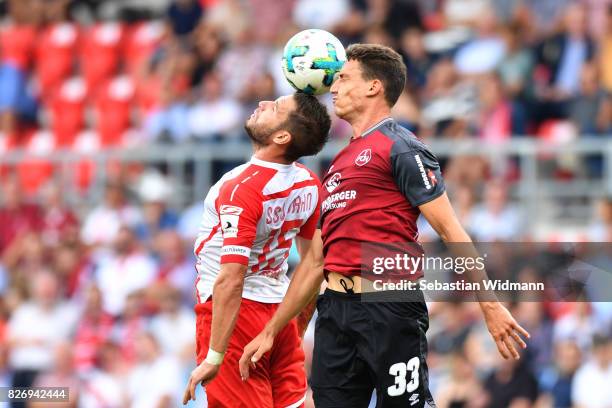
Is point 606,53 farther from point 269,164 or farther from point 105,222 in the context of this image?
point 269,164

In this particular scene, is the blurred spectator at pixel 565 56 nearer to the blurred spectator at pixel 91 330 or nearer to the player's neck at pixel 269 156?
the blurred spectator at pixel 91 330

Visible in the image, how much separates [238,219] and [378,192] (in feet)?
2.43

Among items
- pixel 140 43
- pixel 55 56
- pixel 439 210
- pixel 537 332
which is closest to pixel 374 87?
pixel 439 210

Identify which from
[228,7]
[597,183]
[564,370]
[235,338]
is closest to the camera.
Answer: [235,338]

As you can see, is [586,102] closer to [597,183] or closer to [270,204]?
[597,183]

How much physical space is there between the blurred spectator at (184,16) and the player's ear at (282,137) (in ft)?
35.5

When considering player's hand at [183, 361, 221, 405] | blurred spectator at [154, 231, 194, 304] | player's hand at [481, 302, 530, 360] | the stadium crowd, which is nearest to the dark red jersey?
player's hand at [481, 302, 530, 360]

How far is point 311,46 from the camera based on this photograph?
7.29m

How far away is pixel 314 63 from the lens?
7215 mm

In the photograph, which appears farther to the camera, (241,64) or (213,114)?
(241,64)

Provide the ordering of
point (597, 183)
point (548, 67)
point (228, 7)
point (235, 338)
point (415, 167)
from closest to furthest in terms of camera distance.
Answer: point (415, 167) → point (235, 338) → point (597, 183) → point (548, 67) → point (228, 7)

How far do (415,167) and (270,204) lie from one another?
849 mm

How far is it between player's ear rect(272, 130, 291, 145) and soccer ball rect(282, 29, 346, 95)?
34cm

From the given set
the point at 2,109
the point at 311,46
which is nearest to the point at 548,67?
the point at 311,46
